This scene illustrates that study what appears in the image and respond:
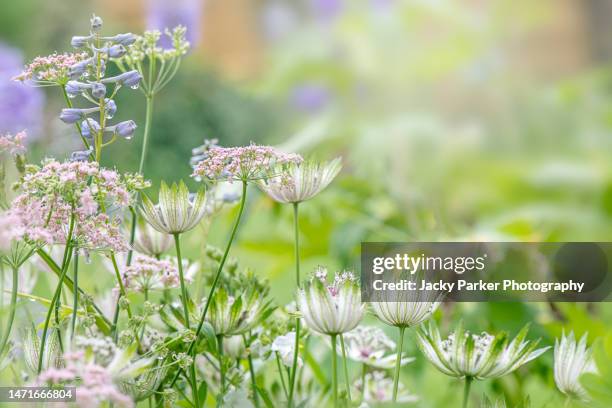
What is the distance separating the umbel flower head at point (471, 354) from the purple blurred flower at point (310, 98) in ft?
12.1

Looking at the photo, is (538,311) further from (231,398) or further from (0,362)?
(0,362)

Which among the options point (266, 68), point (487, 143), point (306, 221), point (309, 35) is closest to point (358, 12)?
point (487, 143)

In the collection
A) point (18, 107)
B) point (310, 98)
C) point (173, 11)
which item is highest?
point (173, 11)

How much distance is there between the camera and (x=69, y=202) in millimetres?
474

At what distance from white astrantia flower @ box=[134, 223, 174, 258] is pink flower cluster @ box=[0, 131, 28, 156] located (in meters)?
0.14

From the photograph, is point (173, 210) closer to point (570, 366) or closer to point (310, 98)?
point (570, 366)

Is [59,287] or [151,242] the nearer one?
[59,287]

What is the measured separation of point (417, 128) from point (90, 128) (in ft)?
5.65

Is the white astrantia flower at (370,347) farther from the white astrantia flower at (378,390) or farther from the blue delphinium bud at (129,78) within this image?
the blue delphinium bud at (129,78)

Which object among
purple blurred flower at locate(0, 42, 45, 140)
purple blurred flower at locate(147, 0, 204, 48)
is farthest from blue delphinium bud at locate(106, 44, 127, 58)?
purple blurred flower at locate(147, 0, 204, 48)

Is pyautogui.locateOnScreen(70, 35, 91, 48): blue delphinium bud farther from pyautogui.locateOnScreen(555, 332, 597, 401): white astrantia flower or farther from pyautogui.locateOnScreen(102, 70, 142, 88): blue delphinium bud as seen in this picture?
pyautogui.locateOnScreen(555, 332, 597, 401): white astrantia flower

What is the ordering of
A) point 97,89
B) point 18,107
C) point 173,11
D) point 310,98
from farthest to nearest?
point 310,98 → point 173,11 → point 18,107 → point 97,89

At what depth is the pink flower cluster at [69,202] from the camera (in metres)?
0.46

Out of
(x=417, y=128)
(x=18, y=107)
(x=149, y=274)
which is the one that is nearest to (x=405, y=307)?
(x=149, y=274)
